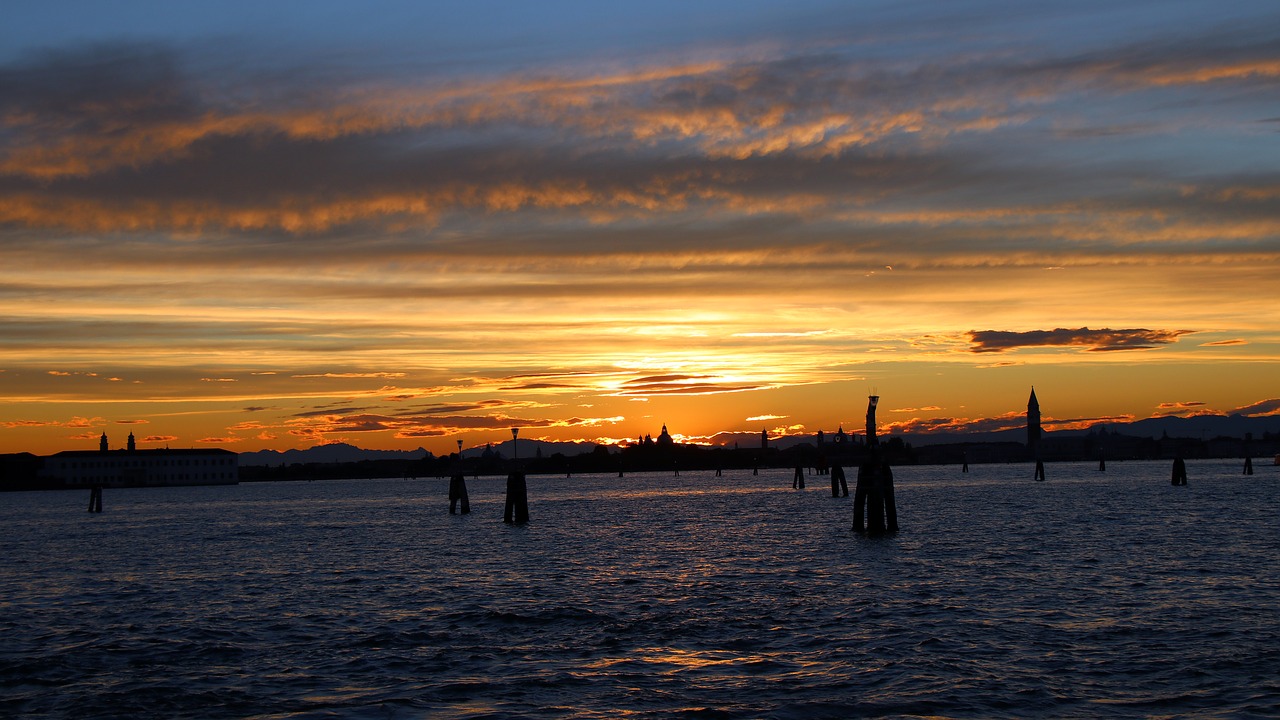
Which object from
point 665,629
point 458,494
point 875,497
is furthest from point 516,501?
point 665,629

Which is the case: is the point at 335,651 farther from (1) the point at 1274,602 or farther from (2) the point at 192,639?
(1) the point at 1274,602

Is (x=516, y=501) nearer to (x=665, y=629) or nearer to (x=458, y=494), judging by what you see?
(x=458, y=494)

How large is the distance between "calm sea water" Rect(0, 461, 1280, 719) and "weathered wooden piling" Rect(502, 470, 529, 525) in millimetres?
20354

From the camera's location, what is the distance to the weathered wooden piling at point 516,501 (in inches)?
2990

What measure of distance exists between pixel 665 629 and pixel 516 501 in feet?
167

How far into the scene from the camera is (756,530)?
6444 centimetres

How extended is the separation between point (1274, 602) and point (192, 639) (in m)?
25.9

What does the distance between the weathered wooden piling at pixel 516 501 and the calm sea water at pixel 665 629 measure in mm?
20354

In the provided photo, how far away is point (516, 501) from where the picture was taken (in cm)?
7762

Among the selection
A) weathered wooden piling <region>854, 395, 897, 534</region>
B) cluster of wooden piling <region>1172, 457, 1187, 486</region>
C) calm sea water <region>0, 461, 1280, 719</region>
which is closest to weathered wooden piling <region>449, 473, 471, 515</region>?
calm sea water <region>0, 461, 1280, 719</region>

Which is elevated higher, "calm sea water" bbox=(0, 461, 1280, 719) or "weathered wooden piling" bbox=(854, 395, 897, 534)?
"weathered wooden piling" bbox=(854, 395, 897, 534)

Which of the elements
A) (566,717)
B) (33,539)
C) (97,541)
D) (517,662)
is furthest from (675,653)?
(33,539)

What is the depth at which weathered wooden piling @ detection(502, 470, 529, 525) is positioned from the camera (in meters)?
75.9

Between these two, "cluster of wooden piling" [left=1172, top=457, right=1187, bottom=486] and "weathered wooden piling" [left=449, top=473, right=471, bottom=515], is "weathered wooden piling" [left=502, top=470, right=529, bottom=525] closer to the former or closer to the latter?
"weathered wooden piling" [left=449, top=473, right=471, bottom=515]
